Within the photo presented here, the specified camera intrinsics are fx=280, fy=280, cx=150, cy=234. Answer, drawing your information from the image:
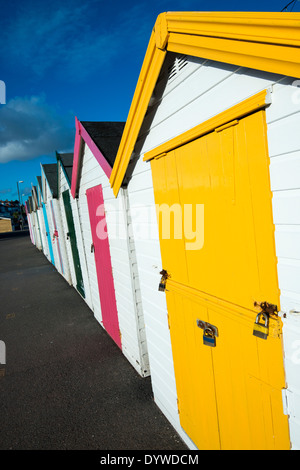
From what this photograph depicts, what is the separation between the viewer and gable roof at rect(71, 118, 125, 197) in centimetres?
427

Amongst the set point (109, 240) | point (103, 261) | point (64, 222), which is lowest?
point (103, 261)

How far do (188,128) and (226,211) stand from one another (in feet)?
2.66

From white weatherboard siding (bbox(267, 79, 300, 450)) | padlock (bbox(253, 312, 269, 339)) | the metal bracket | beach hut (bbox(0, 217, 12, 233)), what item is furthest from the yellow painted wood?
beach hut (bbox(0, 217, 12, 233))

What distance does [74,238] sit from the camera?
8.27m

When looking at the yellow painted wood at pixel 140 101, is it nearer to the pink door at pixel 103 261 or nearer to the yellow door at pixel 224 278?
the yellow door at pixel 224 278

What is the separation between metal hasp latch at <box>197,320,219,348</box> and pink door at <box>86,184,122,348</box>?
9.94 feet

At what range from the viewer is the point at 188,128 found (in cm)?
229

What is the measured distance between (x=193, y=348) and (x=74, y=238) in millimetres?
6262

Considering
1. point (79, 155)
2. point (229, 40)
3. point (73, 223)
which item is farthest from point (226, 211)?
point (73, 223)

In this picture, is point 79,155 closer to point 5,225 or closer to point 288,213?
point 288,213

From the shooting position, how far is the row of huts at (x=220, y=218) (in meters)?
1.53
